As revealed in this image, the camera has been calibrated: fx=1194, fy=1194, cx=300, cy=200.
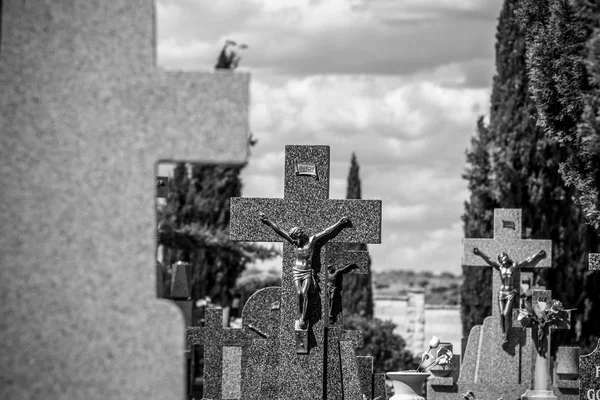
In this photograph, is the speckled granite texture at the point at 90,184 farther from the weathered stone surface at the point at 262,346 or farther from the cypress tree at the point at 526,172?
the cypress tree at the point at 526,172

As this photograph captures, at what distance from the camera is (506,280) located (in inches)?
722

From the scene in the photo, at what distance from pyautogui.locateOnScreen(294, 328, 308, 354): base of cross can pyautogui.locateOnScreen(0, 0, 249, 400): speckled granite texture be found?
780cm

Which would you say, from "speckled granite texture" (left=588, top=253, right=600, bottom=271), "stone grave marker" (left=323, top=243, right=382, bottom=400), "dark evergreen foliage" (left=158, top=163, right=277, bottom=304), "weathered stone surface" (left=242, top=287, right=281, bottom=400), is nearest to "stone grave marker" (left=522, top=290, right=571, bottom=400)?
"stone grave marker" (left=323, top=243, right=382, bottom=400)

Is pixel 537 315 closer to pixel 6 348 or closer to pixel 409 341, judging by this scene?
pixel 6 348

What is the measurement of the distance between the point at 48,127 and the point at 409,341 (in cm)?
3285

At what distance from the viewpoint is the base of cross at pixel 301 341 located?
12.1 m

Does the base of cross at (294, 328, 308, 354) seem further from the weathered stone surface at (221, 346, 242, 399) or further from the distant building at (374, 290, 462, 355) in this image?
the distant building at (374, 290, 462, 355)

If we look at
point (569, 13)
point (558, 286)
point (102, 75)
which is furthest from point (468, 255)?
point (102, 75)

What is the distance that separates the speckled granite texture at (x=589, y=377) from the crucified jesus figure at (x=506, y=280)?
4449 millimetres

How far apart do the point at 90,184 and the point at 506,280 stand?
14598 millimetres

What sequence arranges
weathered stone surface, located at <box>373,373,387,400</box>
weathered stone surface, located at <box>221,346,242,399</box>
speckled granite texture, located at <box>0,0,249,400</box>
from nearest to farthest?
speckled granite texture, located at <box>0,0,249,400</box>, weathered stone surface, located at <box>373,373,387,400</box>, weathered stone surface, located at <box>221,346,242,399</box>

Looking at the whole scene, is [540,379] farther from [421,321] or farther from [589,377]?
[421,321]

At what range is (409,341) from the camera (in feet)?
120

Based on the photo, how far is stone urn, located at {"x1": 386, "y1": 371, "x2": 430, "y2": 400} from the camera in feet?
40.7
